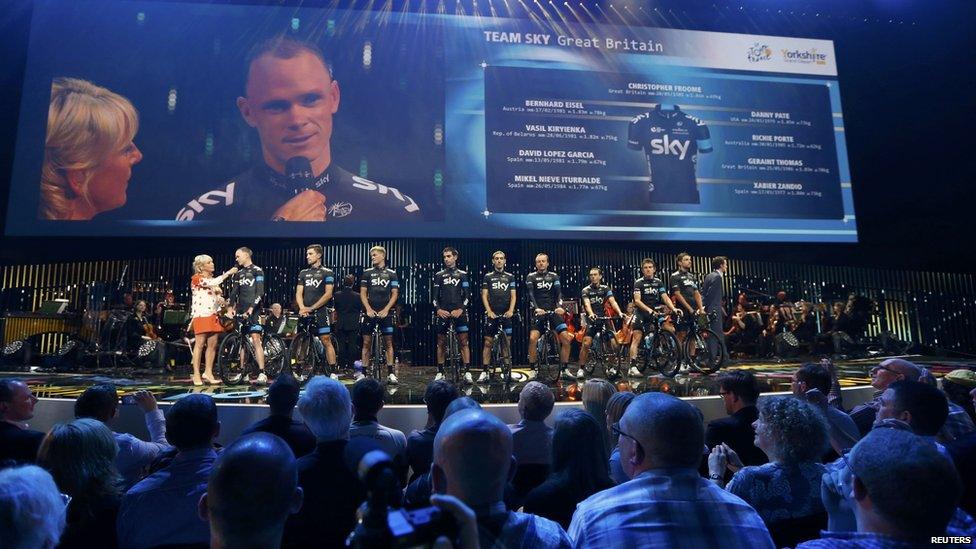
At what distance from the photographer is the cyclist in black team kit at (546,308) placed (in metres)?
7.48

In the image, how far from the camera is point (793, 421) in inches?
73.2

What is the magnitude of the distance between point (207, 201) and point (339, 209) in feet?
5.95

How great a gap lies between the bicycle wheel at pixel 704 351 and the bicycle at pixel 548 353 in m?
1.68

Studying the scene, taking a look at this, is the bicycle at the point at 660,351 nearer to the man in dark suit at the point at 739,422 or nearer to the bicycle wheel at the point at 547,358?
the bicycle wheel at the point at 547,358

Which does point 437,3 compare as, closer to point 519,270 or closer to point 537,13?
point 537,13

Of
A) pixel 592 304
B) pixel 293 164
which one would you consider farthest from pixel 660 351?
pixel 293 164

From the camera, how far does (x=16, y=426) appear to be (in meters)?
2.51

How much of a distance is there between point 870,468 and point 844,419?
1849mm

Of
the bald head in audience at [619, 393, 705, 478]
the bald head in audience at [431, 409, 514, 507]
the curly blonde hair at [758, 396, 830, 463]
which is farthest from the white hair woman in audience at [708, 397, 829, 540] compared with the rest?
the bald head in audience at [431, 409, 514, 507]

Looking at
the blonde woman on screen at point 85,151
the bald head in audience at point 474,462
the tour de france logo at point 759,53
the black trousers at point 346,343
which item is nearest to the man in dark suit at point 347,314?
the black trousers at point 346,343

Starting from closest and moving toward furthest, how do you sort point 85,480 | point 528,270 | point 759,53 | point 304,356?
point 85,480, point 304,356, point 759,53, point 528,270

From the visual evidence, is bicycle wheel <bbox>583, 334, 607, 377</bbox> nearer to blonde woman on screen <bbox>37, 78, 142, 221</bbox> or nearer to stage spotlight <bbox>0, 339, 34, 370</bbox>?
blonde woman on screen <bbox>37, 78, 142, 221</bbox>

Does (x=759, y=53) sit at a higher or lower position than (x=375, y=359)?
higher

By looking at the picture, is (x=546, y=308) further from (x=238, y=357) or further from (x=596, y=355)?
(x=238, y=357)
